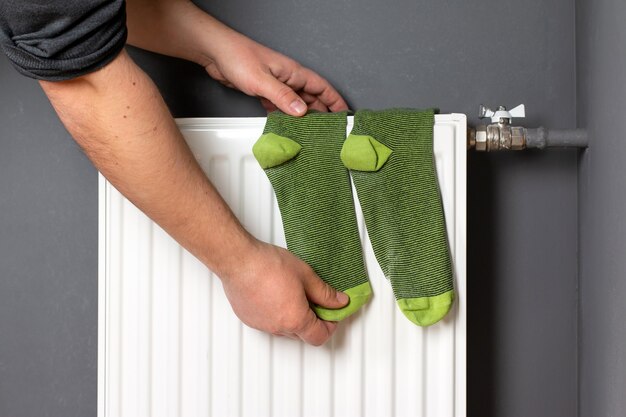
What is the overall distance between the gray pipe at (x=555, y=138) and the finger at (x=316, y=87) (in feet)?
0.85

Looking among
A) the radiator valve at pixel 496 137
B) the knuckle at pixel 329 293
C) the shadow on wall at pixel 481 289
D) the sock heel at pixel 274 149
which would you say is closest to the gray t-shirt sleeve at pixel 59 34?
the sock heel at pixel 274 149

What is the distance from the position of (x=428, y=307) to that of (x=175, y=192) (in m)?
0.31

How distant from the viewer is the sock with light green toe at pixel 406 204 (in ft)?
2.55

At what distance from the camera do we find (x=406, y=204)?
30.9 inches

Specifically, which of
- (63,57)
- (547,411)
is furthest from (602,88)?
(63,57)

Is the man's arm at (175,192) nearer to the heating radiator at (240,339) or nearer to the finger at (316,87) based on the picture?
the heating radiator at (240,339)

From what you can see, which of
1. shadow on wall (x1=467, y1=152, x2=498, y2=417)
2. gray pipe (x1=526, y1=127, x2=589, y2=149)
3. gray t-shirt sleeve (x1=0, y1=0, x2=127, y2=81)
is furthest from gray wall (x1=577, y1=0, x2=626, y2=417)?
gray t-shirt sleeve (x1=0, y1=0, x2=127, y2=81)

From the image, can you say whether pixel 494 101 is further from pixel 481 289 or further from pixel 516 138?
pixel 481 289

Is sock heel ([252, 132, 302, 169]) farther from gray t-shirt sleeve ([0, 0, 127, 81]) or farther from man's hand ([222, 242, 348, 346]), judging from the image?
gray t-shirt sleeve ([0, 0, 127, 81])

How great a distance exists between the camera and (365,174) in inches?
31.1

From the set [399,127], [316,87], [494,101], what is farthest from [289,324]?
[494,101]

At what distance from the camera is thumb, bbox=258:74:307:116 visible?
2.74ft

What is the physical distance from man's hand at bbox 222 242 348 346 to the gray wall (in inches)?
11.6

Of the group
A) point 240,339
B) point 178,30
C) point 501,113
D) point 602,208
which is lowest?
point 240,339
